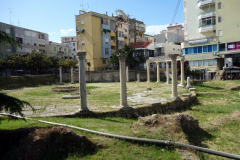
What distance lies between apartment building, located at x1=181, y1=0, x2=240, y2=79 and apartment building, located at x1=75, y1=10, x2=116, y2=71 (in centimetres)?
1923

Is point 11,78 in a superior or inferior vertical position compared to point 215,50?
inferior

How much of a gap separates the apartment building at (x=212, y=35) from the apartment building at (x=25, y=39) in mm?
36582

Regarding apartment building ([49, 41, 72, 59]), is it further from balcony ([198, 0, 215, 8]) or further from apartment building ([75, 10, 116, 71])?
balcony ([198, 0, 215, 8])

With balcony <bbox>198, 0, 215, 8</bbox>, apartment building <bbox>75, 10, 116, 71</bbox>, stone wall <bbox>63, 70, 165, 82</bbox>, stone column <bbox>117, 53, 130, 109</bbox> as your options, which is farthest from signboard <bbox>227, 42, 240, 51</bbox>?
stone column <bbox>117, 53, 130, 109</bbox>

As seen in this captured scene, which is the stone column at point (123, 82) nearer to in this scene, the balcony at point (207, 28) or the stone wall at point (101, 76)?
the stone wall at point (101, 76)

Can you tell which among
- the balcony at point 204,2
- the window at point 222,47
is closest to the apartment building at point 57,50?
the balcony at point 204,2

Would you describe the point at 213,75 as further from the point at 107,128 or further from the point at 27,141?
the point at 27,141

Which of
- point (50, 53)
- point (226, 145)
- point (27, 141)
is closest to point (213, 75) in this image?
point (226, 145)

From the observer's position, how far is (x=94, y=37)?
156ft

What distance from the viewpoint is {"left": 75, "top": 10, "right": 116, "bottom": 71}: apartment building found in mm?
46906

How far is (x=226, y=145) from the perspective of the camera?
743 centimetres

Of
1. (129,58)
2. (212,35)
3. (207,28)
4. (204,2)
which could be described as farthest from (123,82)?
(204,2)

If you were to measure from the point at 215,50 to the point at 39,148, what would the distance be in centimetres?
3827

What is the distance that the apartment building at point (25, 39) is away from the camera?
43853 millimetres
